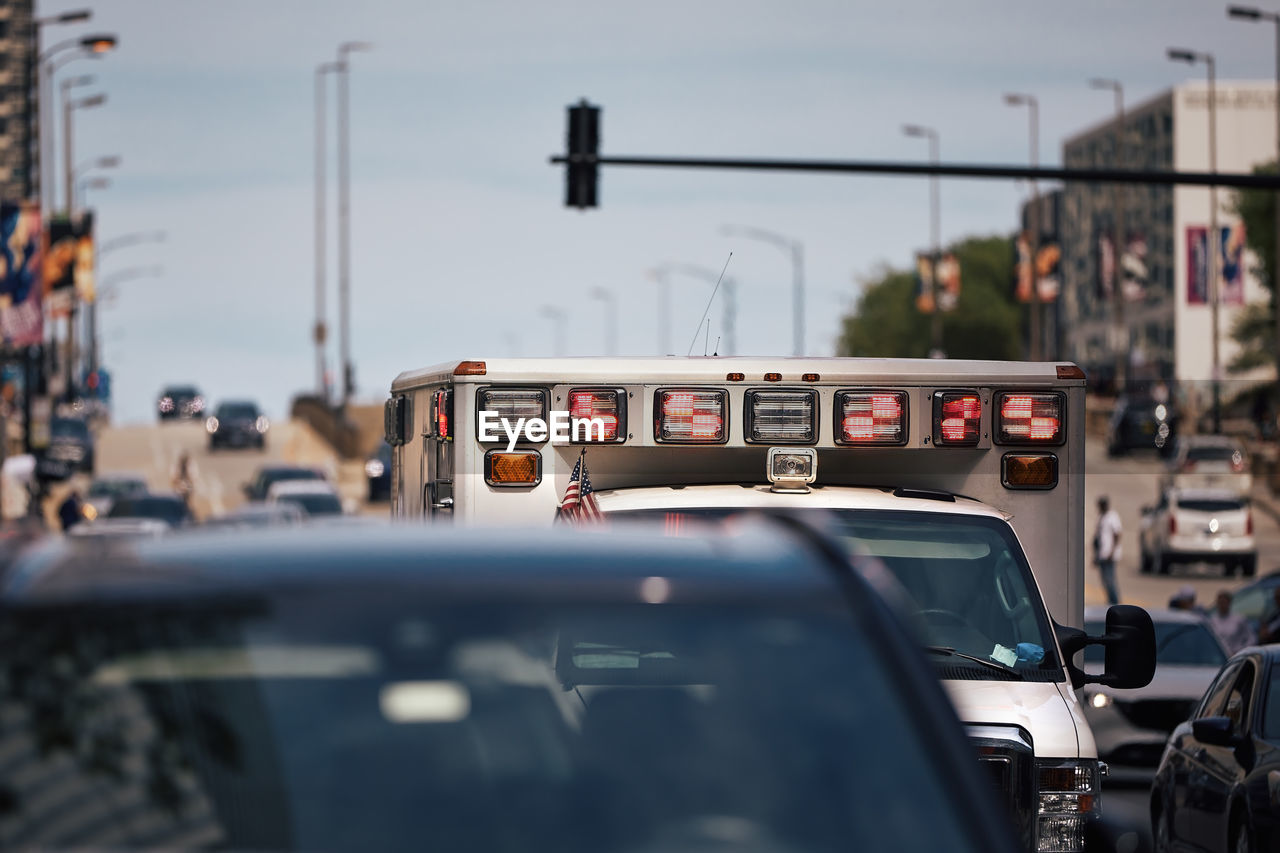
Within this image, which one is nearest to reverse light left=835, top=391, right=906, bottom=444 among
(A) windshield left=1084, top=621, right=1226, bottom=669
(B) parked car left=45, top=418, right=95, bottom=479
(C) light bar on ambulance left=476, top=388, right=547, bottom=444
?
(C) light bar on ambulance left=476, top=388, right=547, bottom=444

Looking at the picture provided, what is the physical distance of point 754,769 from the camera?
3033mm

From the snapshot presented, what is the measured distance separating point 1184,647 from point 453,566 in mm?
15286

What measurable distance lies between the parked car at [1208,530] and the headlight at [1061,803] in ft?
113

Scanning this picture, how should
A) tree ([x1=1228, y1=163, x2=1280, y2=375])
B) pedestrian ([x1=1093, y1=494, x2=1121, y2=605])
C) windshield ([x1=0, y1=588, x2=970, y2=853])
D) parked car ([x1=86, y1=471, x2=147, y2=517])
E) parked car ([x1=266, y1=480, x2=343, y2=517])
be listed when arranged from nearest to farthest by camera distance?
windshield ([x1=0, y1=588, x2=970, y2=853])
pedestrian ([x1=1093, y1=494, x2=1121, y2=605])
parked car ([x1=266, y1=480, x2=343, y2=517])
parked car ([x1=86, y1=471, x2=147, y2=517])
tree ([x1=1228, y1=163, x2=1280, y2=375])

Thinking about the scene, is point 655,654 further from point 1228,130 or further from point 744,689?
point 1228,130

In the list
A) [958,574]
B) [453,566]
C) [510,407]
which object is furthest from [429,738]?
[510,407]

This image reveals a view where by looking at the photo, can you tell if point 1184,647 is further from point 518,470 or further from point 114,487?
point 114,487

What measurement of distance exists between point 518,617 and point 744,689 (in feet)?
1.21

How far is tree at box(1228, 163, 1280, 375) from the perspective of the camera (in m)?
85.6

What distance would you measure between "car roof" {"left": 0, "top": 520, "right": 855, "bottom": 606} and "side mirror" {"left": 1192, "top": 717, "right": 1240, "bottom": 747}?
277 inches

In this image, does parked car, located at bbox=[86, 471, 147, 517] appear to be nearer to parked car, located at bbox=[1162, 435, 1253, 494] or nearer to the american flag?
parked car, located at bbox=[1162, 435, 1253, 494]

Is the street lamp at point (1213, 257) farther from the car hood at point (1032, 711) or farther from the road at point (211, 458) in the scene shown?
the car hood at point (1032, 711)

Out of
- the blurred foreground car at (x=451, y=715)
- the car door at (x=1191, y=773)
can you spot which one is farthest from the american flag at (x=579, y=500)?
the blurred foreground car at (x=451, y=715)

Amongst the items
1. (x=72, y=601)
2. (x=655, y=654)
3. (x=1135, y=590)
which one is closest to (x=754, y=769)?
(x=72, y=601)
